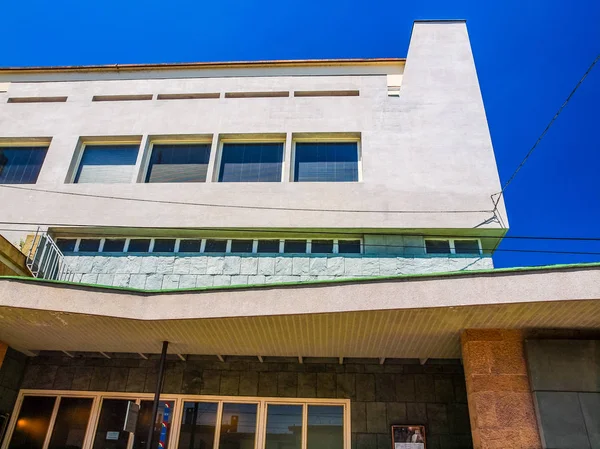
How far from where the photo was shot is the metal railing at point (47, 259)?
37.0 ft

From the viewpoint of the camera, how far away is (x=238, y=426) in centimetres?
889

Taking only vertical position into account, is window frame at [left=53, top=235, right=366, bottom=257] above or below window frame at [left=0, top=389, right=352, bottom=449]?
above

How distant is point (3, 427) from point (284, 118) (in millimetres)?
10536

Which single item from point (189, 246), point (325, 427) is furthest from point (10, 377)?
point (325, 427)

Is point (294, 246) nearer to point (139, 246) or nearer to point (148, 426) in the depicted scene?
point (139, 246)

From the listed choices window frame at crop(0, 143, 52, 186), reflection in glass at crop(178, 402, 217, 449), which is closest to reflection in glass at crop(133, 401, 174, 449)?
reflection in glass at crop(178, 402, 217, 449)

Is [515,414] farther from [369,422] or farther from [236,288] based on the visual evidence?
[236,288]

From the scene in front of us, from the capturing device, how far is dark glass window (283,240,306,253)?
11.9m

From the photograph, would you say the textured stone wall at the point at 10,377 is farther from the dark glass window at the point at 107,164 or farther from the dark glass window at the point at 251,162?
the dark glass window at the point at 251,162

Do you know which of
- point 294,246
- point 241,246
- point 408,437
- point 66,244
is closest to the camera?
point 408,437

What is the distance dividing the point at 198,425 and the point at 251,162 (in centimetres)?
759

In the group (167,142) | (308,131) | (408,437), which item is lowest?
(408,437)

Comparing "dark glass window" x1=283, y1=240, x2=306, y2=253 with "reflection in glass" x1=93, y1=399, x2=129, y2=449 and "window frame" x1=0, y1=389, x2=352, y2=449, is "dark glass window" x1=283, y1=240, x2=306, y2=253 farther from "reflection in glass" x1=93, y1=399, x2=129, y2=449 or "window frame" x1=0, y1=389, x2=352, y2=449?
"reflection in glass" x1=93, y1=399, x2=129, y2=449

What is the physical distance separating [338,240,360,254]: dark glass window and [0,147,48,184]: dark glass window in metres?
9.42
